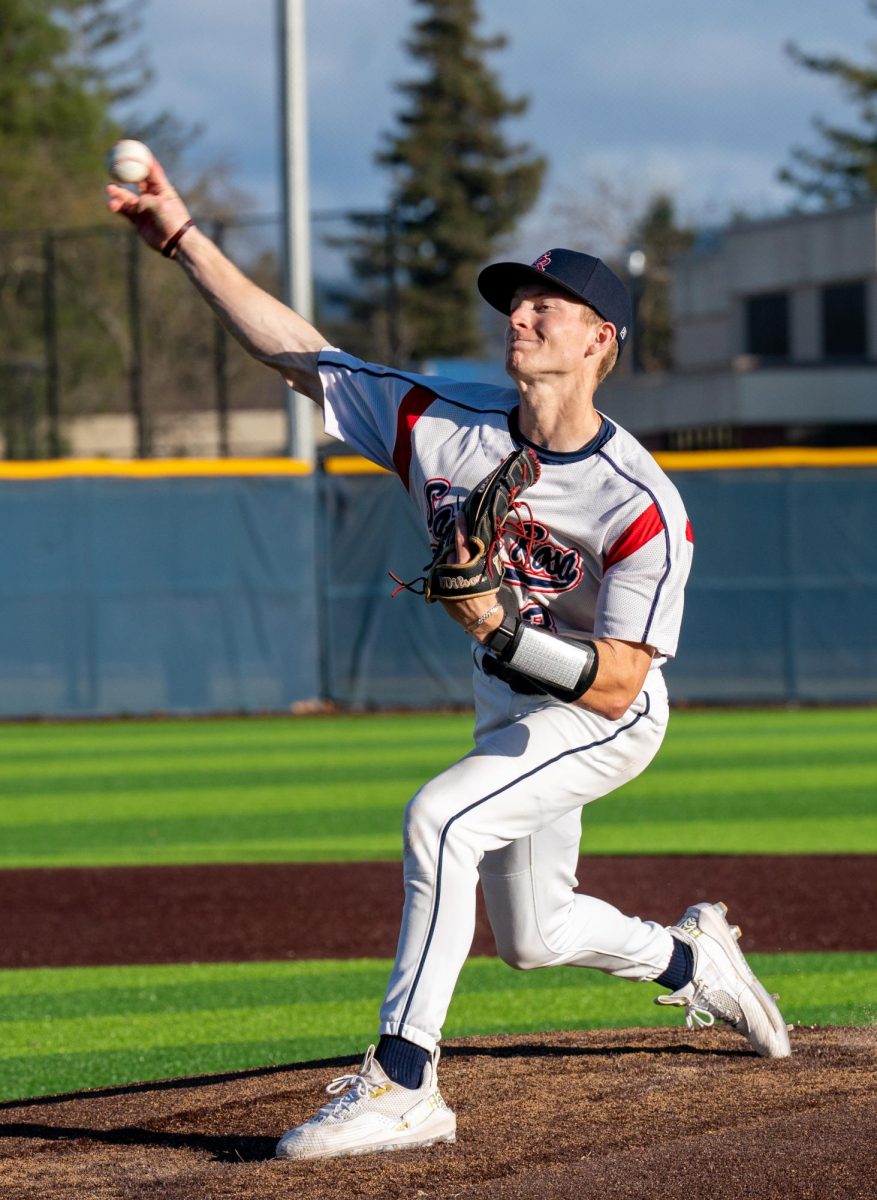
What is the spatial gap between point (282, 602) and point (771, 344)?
2247cm

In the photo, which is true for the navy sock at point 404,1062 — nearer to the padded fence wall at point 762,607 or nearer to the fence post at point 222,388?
the padded fence wall at point 762,607

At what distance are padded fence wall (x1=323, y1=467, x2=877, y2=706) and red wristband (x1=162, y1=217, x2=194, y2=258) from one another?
434 inches

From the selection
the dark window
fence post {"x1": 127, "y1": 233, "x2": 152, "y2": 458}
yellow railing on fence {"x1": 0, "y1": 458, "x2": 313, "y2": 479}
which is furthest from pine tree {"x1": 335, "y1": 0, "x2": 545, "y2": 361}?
yellow railing on fence {"x1": 0, "y1": 458, "x2": 313, "y2": 479}

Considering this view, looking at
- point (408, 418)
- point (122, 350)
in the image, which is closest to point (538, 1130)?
point (408, 418)

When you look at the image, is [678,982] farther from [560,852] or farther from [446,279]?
[446,279]

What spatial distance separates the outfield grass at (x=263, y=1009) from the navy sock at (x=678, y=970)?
97 centimetres

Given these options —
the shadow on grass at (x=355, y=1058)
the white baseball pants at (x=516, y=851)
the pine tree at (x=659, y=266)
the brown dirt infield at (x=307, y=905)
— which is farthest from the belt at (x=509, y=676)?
the pine tree at (x=659, y=266)

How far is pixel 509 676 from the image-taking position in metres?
3.73

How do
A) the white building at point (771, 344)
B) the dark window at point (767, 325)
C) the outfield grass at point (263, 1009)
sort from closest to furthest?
the outfield grass at point (263, 1009)
the white building at point (771, 344)
the dark window at point (767, 325)

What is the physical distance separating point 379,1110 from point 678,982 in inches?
42.1

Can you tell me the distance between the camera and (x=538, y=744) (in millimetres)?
3654

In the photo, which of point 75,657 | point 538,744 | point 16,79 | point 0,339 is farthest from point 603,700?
point 16,79

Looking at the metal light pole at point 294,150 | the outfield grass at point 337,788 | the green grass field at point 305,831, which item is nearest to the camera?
the green grass field at point 305,831

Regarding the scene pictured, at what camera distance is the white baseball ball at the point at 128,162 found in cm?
387
